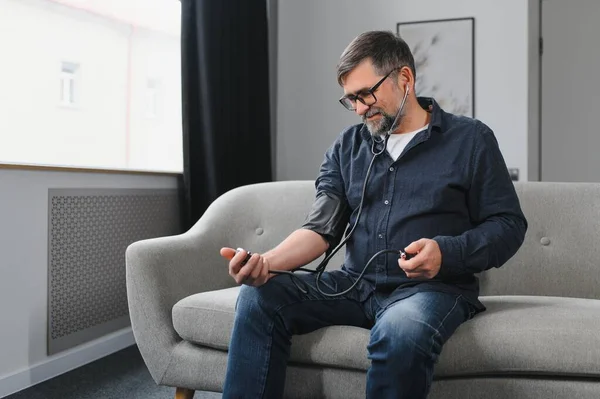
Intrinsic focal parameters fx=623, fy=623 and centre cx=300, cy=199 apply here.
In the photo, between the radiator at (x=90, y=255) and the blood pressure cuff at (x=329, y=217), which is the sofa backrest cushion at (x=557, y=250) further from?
the radiator at (x=90, y=255)

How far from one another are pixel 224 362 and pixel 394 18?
2.63 metres

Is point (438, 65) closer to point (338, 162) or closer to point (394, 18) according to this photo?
point (394, 18)

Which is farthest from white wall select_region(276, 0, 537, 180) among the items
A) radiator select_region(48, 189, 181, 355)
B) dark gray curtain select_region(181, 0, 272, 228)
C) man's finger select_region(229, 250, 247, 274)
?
man's finger select_region(229, 250, 247, 274)

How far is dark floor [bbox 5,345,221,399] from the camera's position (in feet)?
6.99

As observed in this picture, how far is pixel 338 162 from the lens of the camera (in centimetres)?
174

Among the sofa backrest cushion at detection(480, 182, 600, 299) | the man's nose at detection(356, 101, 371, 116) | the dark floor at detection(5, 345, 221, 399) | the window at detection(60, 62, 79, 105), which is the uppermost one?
the window at detection(60, 62, 79, 105)

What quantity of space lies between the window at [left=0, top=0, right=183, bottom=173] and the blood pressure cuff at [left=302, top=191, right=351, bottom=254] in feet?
3.89

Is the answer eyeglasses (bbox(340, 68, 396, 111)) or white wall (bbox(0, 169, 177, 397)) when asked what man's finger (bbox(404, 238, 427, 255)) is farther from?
white wall (bbox(0, 169, 177, 397))

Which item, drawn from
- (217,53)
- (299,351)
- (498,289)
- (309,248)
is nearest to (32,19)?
(217,53)

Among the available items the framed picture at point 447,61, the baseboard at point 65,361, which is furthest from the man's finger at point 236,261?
the framed picture at point 447,61

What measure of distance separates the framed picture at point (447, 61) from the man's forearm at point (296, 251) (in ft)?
7.10

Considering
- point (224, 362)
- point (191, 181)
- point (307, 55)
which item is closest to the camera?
point (224, 362)

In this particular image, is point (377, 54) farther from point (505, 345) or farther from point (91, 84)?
point (91, 84)

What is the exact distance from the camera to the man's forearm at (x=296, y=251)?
1.54 metres
